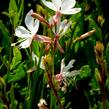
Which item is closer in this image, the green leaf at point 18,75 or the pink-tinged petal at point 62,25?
the pink-tinged petal at point 62,25

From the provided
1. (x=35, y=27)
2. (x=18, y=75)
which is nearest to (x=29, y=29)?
(x=35, y=27)

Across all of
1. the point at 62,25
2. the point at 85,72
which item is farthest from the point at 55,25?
the point at 85,72

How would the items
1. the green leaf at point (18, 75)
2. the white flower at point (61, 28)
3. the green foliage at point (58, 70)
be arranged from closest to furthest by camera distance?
the white flower at point (61, 28) → the green foliage at point (58, 70) → the green leaf at point (18, 75)

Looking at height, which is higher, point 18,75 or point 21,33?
point 21,33

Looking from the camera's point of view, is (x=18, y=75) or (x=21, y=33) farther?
Result: (x=18, y=75)

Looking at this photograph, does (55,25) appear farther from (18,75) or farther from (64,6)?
(18,75)

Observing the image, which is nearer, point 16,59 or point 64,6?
point 64,6

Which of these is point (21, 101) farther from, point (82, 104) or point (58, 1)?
point (58, 1)

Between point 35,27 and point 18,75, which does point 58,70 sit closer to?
point 18,75

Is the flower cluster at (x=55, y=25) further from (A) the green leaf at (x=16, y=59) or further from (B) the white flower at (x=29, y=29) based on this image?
(A) the green leaf at (x=16, y=59)

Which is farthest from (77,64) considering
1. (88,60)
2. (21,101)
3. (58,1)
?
(58,1)

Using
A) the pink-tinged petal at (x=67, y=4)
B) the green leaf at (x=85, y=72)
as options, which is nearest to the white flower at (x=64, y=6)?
the pink-tinged petal at (x=67, y=4)

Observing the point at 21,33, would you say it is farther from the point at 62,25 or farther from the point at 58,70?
the point at 58,70
